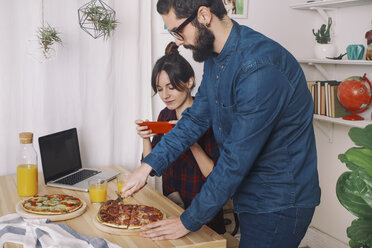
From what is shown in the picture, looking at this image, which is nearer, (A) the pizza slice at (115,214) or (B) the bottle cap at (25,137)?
(A) the pizza slice at (115,214)

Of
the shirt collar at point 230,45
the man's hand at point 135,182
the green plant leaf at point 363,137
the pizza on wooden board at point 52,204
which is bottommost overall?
the pizza on wooden board at point 52,204

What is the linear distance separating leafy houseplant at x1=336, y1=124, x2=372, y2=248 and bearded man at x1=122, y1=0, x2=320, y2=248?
16cm

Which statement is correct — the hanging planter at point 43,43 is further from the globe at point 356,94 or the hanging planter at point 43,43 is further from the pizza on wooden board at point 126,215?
the globe at point 356,94

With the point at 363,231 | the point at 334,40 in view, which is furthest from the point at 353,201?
the point at 334,40

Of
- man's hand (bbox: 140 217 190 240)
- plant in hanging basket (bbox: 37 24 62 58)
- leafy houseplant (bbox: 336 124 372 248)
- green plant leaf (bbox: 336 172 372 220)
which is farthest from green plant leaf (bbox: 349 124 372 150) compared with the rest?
plant in hanging basket (bbox: 37 24 62 58)

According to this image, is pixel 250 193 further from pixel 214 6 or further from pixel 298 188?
pixel 214 6

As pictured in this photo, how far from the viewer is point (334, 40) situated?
3.17m

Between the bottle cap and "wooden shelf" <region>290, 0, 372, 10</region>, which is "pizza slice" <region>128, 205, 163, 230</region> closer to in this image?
the bottle cap

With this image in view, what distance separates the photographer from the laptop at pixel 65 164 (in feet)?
6.84

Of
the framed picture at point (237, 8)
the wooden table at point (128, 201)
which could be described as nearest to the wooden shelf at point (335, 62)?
the framed picture at point (237, 8)

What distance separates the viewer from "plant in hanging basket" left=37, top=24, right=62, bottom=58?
2.25 m

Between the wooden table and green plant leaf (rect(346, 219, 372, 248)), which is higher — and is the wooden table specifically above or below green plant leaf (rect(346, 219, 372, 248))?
below

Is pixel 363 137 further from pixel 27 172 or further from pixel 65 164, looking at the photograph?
pixel 65 164

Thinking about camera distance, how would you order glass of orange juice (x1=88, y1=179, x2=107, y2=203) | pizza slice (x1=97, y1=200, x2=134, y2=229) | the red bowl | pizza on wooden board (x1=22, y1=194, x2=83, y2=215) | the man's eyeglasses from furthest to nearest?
the red bowl, glass of orange juice (x1=88, y1=179, x2=107, y2=203), pizza on wooden board (x1=22, y1=194, x2=83, y2=215), pizza slice (x1=97, y1=200, x2=134, y2=229), the man's eyeglasses
